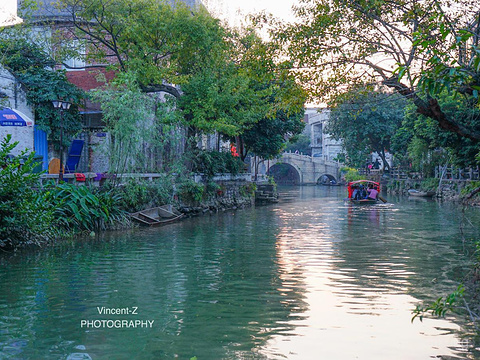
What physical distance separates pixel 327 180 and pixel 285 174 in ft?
19.9

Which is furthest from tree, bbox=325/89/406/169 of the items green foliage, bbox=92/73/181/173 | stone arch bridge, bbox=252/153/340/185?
green foliage, bbox=92/73/181/173

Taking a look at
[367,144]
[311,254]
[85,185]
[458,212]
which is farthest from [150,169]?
[367,144]

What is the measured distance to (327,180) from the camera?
73.1m

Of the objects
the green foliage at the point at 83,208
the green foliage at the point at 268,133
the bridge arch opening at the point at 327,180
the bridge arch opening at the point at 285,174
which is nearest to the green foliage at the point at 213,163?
the green foliage at the point at 268,133

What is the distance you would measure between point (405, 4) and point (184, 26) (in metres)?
10.8

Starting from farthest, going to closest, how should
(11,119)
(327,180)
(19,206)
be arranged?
1. (327,180)
2. (11,119)
3. (19,206)

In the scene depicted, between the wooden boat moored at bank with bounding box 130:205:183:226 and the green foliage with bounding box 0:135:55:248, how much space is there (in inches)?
190

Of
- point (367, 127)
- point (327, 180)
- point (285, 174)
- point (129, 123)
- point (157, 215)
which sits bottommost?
point (157, 215)

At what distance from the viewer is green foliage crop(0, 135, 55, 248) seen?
1227 centimetres

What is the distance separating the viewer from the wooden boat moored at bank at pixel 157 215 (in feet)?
60.8

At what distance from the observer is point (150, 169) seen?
2131 cm

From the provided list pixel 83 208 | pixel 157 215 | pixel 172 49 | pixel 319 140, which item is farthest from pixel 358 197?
pixel 319 140

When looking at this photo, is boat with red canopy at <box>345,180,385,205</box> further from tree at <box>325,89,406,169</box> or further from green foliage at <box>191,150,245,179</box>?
tree at <box>325,89,406,169</box>

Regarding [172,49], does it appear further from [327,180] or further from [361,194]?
[327,180]
